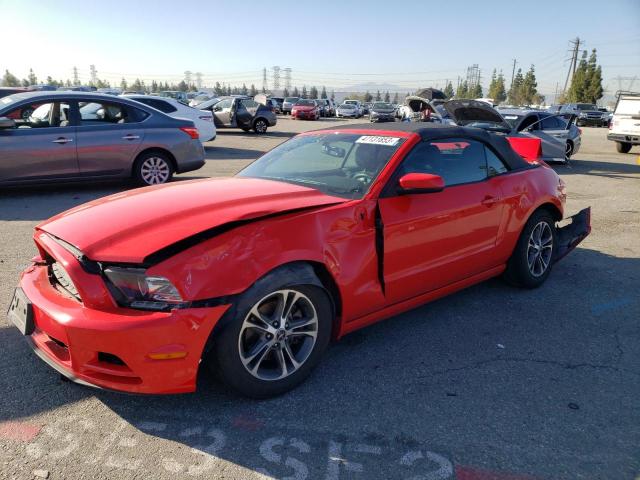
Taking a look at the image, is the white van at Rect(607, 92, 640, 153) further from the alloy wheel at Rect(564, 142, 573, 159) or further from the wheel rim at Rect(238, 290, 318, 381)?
the wheel rim at Rect(238, 290, 318, 381)

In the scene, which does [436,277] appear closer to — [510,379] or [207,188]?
[510,379]

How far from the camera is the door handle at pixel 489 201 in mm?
4059

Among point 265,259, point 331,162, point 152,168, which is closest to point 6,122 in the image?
point 152,168

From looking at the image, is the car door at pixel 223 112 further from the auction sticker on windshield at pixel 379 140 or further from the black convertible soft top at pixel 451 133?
the auction sticker on windshield at pixel 379 140

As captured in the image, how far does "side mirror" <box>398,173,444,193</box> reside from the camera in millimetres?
3316

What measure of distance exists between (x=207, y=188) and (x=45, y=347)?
145 cm

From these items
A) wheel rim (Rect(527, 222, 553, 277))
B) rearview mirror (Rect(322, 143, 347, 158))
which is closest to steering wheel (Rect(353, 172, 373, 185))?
rearview mirror (Rect(322, 143, 347, 158))

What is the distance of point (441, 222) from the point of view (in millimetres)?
3686

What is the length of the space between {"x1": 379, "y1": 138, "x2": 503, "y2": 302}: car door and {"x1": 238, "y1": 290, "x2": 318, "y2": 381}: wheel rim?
2.20 ft

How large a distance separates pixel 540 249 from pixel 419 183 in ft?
6.80

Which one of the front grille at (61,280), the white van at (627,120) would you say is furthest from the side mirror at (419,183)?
the white van at (627,120)

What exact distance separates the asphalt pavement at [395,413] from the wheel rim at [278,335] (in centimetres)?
19

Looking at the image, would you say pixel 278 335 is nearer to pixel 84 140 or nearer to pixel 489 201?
pixel 489 201

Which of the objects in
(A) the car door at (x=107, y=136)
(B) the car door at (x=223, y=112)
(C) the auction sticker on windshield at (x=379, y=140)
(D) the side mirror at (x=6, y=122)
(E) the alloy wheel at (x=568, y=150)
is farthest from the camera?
(B) the car door at (x=223, y=112)
